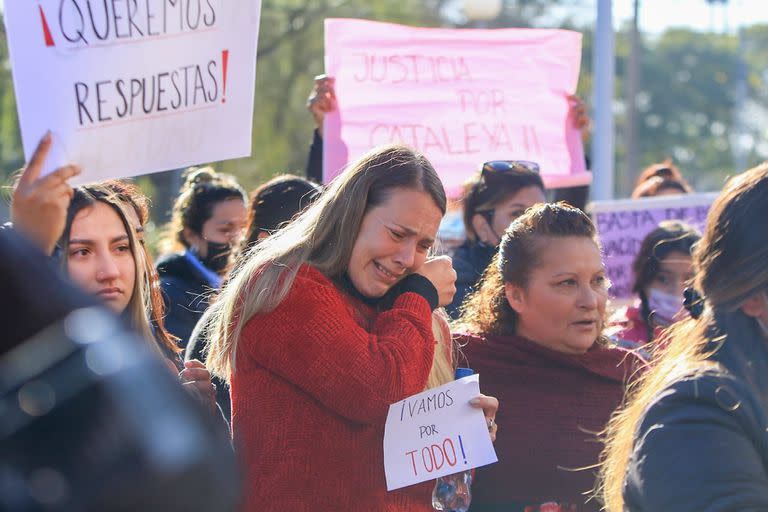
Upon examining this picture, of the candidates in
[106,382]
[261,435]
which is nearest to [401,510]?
[261,435]

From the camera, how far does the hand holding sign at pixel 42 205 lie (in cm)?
229

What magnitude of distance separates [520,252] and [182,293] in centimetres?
161

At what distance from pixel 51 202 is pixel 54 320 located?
1426 millimetres

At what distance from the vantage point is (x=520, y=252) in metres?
3.52

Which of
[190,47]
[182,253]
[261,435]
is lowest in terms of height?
[261,435]

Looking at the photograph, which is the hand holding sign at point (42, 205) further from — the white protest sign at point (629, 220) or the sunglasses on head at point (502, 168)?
the white protest sign at point (629, 220)

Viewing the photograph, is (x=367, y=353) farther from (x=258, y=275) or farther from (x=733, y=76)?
(x=733, y=76)

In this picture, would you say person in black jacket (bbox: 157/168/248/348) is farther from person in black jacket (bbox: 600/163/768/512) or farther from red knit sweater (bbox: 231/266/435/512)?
person in black jacket (bbox: 600/163/768/512)

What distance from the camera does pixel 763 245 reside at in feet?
6.51

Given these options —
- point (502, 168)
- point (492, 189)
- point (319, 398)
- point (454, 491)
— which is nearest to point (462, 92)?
point (502, 168)

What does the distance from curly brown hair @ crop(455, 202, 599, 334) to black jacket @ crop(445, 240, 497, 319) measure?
545 mm

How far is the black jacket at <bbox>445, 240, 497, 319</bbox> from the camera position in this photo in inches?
167

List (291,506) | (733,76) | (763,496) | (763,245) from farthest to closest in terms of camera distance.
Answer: (733,76)
(291,506)
(763,245)
(763,496)

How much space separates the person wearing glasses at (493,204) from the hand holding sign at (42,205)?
2.27m
